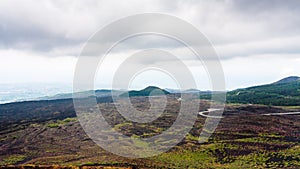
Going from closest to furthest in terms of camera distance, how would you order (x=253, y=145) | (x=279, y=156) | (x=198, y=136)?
(x=279, y=156), (x=253, y=145), (x=198, y=136)

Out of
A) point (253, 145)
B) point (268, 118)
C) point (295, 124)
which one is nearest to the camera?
point (253, 145)

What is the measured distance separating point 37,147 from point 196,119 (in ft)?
180

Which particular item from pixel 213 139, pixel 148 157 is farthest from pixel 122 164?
pixel 213 139

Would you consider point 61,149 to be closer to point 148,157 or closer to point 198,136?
point 148,157

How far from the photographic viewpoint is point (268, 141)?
74.8m

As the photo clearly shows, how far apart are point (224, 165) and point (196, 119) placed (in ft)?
171

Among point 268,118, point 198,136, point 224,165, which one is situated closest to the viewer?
point 224,165

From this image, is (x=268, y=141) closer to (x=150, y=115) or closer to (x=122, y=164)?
(x=122, y=164)

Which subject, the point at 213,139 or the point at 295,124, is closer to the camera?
the point at 213,139

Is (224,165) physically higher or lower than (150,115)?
lower

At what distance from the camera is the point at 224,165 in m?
57.5

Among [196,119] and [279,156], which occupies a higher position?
[196,119]

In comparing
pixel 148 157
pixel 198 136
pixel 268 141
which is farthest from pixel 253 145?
pixel 148 157

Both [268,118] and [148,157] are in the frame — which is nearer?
[148,157]
